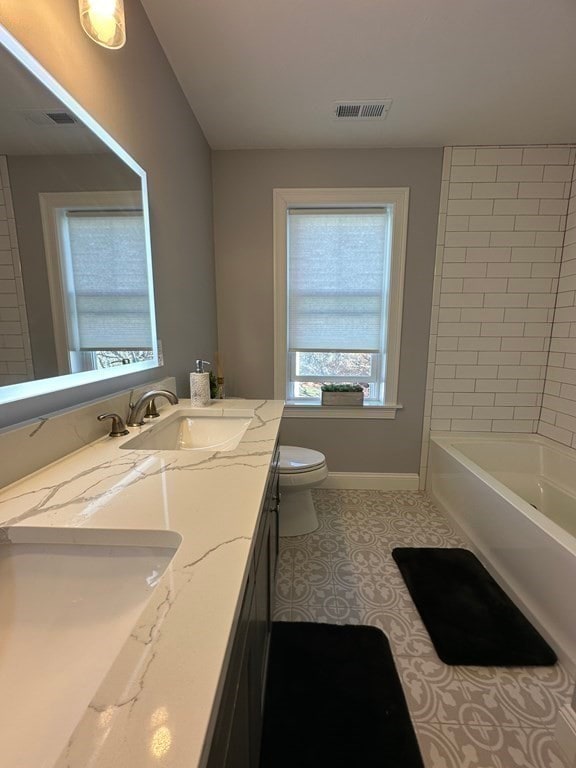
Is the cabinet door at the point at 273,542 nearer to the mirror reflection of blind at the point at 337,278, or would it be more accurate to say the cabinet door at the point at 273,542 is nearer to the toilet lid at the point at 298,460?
the toilet lid at the point at 298,460

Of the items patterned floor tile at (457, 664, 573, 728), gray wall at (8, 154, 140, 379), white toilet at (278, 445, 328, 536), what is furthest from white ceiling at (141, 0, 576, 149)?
patterned floor tile at (457, 664, 573, 728)

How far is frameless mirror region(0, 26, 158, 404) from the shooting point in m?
0.77

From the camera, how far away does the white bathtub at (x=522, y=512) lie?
1.32 meters

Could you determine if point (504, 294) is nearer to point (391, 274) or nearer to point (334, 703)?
point (391, 274)

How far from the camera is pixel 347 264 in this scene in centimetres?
242

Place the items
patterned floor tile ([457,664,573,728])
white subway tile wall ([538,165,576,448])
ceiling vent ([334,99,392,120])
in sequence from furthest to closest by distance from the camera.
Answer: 1. white subway tile wall ([538,165,576,448])
2. ceiling vent ([334,99,392,120])
3. patterned floor tile ([457,664,573,728])

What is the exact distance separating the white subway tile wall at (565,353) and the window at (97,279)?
260 cm

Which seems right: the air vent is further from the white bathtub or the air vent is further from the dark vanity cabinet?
the white bathtub

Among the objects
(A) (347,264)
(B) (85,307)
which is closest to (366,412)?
(A) (347,264)

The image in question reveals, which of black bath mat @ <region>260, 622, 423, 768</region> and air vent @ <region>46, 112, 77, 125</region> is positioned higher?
air vent @ <region>46, 112, 77, 125</region>

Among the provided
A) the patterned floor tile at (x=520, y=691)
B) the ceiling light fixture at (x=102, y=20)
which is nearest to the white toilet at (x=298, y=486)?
the patterned floor tile at (x=520, y=691)

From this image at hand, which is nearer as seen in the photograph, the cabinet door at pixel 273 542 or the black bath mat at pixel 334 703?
the black bath mat at pixel 334 703

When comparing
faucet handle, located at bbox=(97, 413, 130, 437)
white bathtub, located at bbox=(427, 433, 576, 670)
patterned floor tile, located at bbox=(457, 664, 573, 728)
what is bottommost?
patterned floor tile, located at bbox=(457, 664, 573, 728)

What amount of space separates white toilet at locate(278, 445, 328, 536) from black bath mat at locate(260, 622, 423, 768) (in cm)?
63
